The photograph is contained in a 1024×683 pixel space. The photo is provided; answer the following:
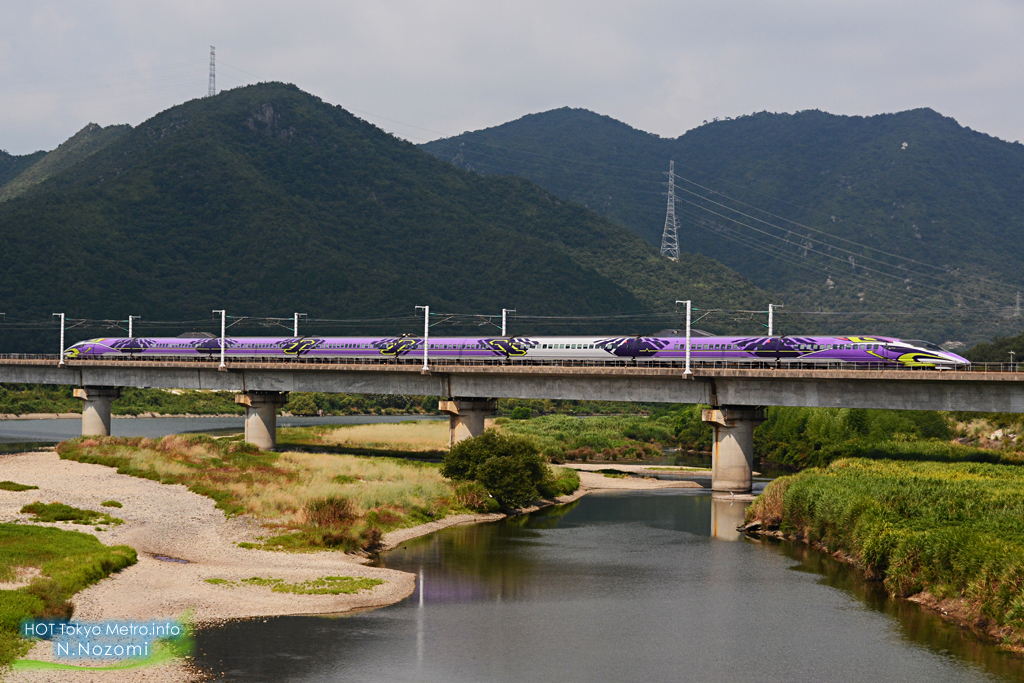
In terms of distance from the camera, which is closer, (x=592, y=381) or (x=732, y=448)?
(x=732, y=448)

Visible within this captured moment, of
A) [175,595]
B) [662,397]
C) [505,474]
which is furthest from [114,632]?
[662,397]

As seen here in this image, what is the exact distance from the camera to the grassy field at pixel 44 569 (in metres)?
29.8

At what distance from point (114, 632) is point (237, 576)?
8838 millimetres

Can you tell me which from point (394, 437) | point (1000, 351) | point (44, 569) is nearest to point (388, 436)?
point (394, 437)

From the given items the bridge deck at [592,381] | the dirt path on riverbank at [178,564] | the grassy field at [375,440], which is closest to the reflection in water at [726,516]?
the bridge deck at [592,381]

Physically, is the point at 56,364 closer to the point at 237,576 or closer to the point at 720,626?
the point at 237,576

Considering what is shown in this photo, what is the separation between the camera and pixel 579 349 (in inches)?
3543

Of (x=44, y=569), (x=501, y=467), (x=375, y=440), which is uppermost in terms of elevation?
(x=501, y=467)

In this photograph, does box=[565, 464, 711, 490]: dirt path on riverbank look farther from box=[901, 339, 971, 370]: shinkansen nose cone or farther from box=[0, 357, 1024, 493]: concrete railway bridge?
box=[901, 339, 971, 370]: shinkansen nose cone

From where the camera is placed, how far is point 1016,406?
61656 millimetres

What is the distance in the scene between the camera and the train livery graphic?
70938 millimetres

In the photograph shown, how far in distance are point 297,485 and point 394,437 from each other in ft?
146

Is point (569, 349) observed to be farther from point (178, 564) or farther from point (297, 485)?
point (178, 564)

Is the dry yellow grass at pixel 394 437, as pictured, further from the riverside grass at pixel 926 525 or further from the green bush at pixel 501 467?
the riverside grass at pixel 926 525
